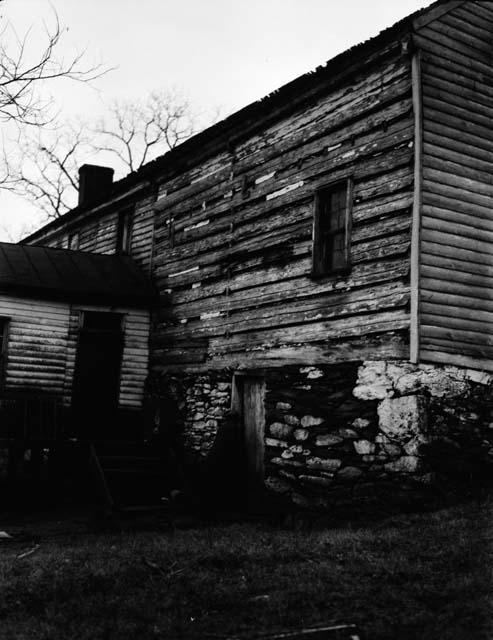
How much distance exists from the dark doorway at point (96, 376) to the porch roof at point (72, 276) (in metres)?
0.58

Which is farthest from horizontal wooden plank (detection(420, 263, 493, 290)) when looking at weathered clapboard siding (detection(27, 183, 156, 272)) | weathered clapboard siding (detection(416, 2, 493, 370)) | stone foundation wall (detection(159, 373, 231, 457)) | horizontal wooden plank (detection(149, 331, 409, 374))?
weathered clapboard siding (detection(27, 183, 156, 272))

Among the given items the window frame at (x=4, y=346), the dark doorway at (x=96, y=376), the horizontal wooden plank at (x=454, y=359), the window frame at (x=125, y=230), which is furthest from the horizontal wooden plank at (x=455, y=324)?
the window frame at (x=125, y=230)

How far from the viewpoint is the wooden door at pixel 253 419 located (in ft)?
38.2

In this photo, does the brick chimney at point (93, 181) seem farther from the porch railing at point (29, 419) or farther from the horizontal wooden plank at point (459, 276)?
the horizontal wooden plank at point (459, 276)

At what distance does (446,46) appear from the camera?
1002 centimetres

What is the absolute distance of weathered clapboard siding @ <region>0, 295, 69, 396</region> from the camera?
13.8m

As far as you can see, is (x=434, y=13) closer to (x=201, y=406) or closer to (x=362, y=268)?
(x=362, y=268)

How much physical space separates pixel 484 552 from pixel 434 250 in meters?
4.23

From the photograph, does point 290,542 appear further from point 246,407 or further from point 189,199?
point 189,199

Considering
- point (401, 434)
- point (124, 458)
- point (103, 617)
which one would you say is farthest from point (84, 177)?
point (103, 617)

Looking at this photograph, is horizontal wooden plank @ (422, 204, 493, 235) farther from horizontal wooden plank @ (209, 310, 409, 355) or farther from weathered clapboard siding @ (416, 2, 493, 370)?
horizontal wooden plank @ (209, 310, 409, 355)

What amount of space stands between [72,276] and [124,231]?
117 inches

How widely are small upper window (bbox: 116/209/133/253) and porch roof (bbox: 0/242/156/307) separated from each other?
3.12 feet

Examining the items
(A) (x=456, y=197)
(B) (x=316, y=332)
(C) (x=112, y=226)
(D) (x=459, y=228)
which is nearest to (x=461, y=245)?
(D) (x=459, y=228)
